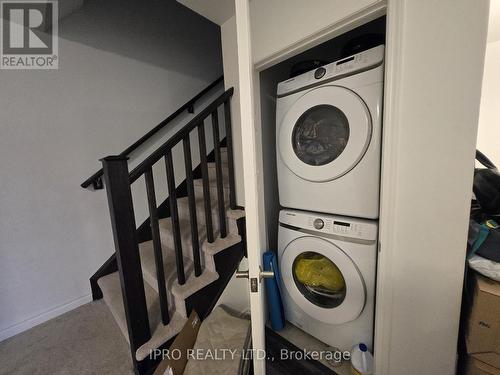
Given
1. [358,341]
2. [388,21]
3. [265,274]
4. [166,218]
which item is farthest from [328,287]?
[166,218]

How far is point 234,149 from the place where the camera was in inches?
56.9

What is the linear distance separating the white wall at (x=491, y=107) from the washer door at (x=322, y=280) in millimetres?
1582

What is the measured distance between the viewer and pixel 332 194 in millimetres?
1036

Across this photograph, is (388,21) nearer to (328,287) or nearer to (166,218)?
(328,287)

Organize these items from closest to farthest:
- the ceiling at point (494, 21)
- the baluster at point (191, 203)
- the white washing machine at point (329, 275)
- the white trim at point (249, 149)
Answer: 1. the white trim at point (249, 149)
2. the white washing machine at point (329, 275)
3. the ceiling at point (494, 21)
4. the baluster at point (191, 203)

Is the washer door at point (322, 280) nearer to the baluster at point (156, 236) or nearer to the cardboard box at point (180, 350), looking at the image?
the cardboard box at point (180, 350)

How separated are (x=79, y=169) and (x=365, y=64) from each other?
6.99 feet

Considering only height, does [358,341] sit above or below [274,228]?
below

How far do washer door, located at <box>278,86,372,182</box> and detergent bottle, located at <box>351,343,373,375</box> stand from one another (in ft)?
3.03

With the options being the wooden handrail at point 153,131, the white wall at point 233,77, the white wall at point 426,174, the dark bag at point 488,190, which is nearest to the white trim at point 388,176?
the white wall at point 426,174

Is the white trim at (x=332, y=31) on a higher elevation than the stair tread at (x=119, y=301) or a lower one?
higher

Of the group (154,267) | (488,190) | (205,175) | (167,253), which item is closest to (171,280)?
(154,267)

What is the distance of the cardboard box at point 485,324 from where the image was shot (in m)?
0.72

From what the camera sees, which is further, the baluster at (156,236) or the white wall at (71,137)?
the white wall at (71,137)
